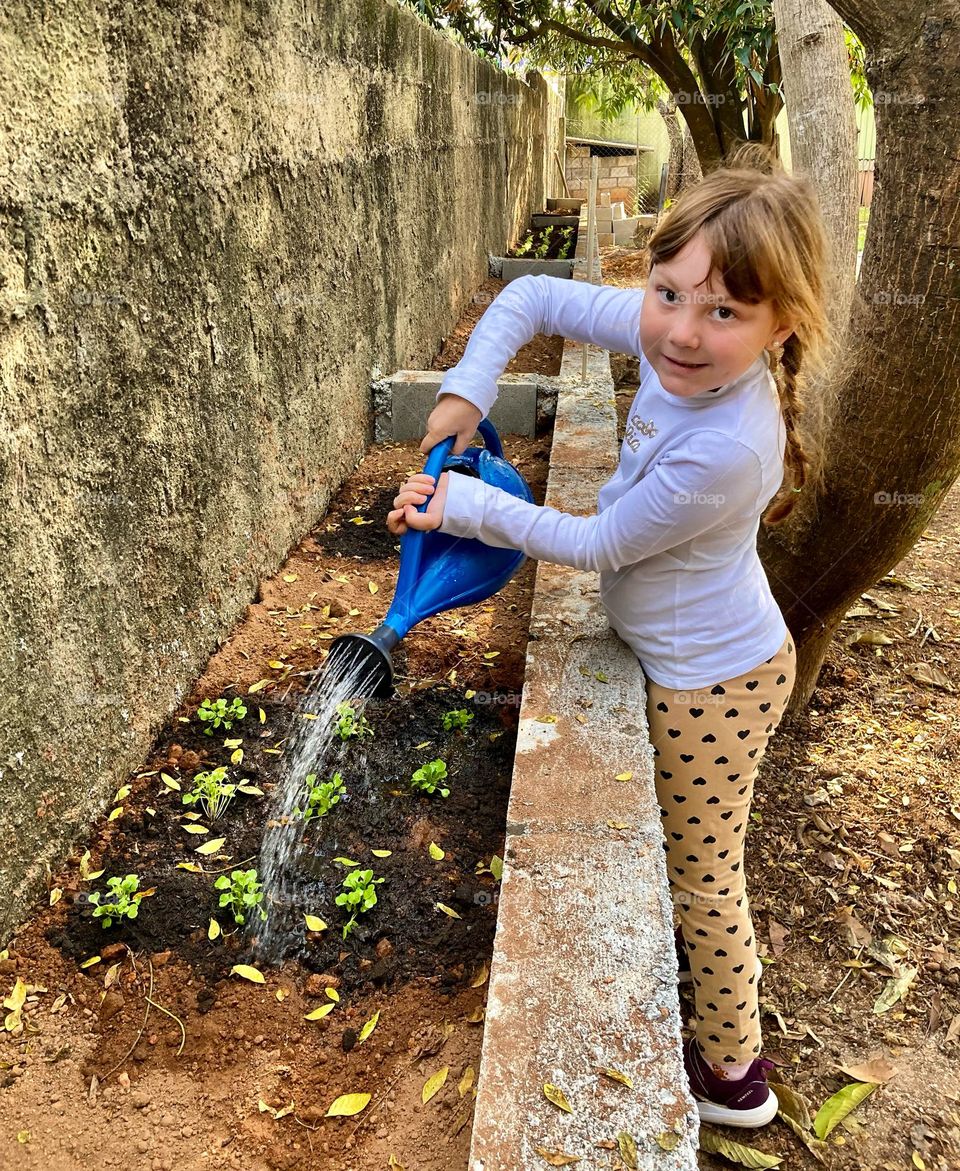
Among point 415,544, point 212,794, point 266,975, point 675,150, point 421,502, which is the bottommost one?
point 266,975

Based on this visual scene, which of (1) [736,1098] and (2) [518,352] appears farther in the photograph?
(2) [518,352]

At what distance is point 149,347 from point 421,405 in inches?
90.2

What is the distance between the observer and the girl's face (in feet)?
4.96

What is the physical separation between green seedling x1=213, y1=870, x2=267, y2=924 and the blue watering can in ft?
1.60

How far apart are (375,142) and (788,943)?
384cm

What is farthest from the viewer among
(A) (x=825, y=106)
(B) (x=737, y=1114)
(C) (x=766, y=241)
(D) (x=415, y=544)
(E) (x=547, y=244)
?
(E) (x=547, y=244)

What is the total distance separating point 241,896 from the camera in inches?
76.9

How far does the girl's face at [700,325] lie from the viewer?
1.51m
